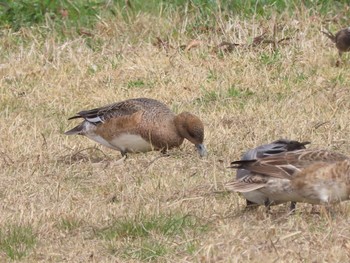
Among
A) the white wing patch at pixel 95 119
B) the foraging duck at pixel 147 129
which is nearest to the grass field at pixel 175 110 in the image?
the foraging duck at pixel 147 129

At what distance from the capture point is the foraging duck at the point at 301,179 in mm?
7461

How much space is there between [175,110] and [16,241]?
182 inches

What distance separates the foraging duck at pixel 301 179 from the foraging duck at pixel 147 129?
2119mm

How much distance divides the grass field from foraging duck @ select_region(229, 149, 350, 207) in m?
0.15

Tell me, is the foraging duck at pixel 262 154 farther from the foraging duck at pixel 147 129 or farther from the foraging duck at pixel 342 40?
the foraging duck at pixel 342 40

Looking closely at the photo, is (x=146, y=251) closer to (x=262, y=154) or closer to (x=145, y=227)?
(x=145, y=227)

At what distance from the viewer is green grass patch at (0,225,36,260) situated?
709 centimetres

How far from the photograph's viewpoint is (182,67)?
12.8 m

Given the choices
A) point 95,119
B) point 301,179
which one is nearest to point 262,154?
point 301,179

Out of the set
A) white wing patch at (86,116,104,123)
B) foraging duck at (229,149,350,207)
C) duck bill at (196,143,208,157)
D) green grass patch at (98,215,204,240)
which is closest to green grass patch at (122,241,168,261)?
green grass patch at (98,215,204,240)

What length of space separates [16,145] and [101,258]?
3.39m

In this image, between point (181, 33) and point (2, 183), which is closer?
point (2, 183)

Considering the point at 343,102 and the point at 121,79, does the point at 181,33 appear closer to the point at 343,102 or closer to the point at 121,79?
the point at 121,79

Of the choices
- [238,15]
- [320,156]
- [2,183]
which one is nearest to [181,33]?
[238,15]
